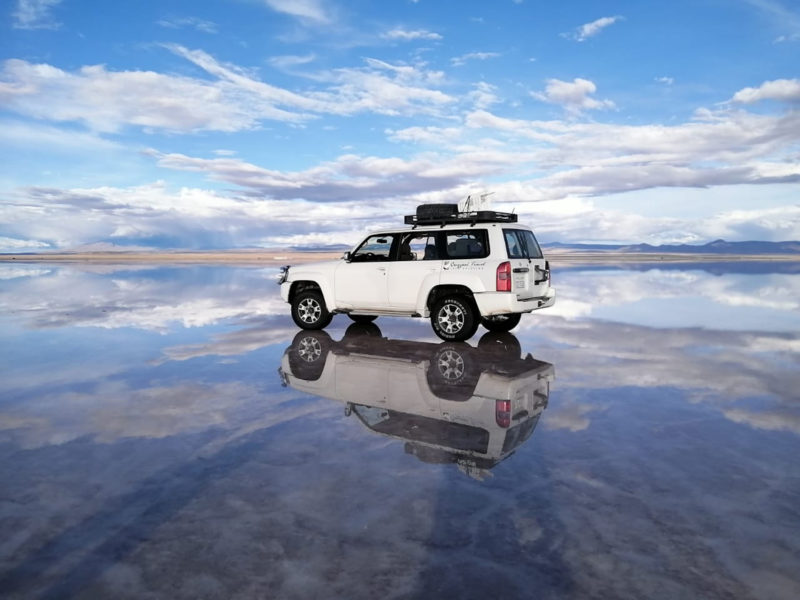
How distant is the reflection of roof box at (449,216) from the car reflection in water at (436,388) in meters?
2.23

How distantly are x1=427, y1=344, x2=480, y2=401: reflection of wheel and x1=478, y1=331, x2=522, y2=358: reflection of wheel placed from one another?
0.37 m

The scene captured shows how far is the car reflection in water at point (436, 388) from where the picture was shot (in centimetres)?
549

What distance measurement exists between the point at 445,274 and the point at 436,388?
3.87 m

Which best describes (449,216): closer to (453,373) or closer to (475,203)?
(475,203)

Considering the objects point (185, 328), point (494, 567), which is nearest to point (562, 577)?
point (494, 567)

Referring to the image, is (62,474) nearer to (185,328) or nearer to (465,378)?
(465,378)

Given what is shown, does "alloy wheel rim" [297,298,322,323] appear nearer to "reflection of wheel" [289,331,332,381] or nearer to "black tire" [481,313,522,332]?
"reflection of wheel" [289,331,332,381]

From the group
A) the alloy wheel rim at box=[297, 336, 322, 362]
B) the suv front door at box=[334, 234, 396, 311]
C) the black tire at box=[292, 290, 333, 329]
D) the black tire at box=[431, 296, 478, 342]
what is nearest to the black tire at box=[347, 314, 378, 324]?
the black tire at box=[292, 290, 333, 329]

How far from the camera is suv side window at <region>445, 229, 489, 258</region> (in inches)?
432

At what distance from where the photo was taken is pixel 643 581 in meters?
3.24

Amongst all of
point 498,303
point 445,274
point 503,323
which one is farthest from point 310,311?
point 498,303

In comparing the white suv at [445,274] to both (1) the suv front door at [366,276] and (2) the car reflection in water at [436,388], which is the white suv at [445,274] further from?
(2) the car reflection in water at [436,388]

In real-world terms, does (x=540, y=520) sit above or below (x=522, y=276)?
below

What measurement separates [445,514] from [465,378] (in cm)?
426
